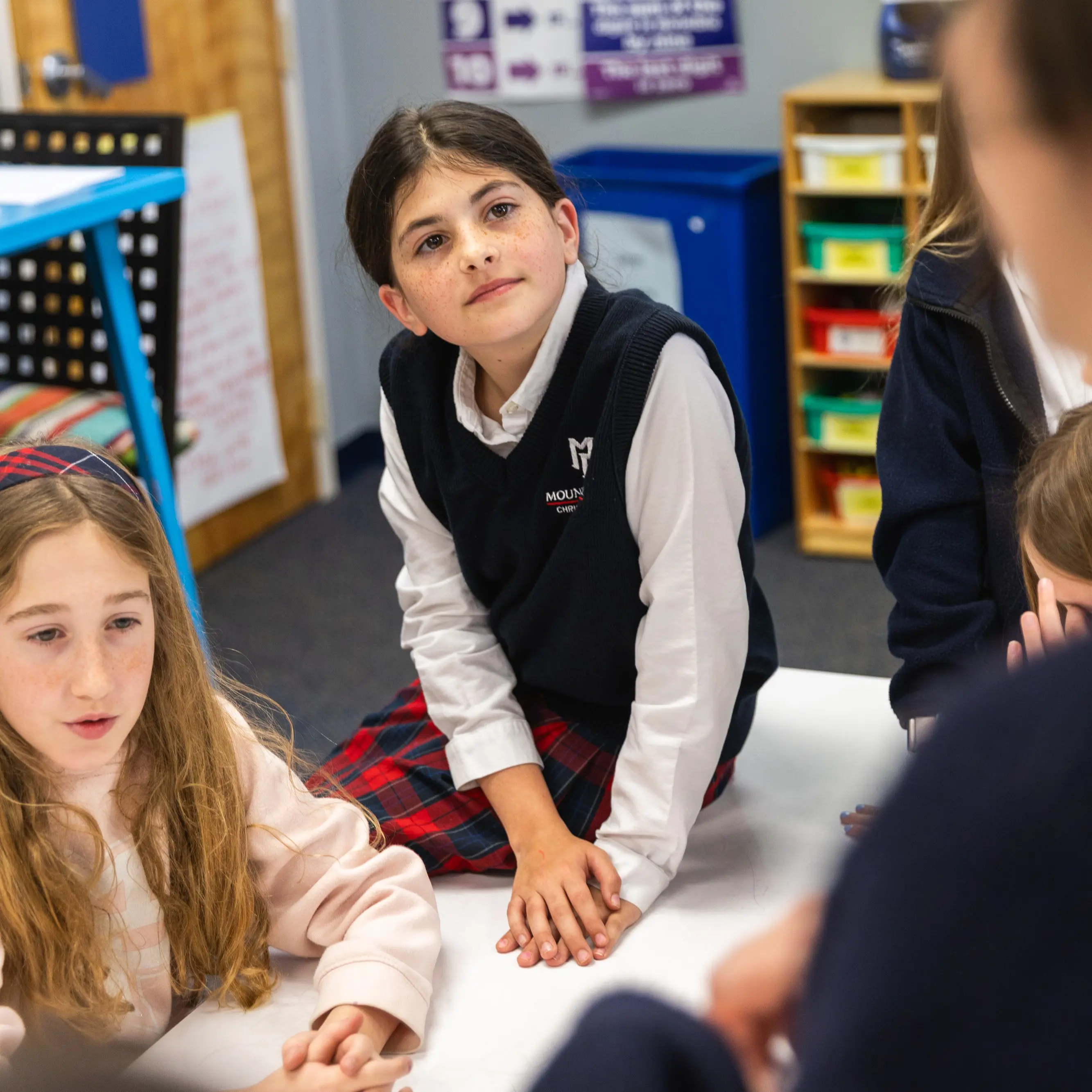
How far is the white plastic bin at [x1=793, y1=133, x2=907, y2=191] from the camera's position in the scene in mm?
2576

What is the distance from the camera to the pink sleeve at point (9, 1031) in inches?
34.4

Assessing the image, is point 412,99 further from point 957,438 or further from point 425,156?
point 957,438

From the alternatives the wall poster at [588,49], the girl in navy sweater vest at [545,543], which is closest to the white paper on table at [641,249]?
the wall poster at [588,49]

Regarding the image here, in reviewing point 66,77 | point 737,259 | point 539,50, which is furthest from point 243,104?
point 737,259

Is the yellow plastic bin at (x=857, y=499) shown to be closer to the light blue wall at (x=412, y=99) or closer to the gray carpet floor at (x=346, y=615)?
the gray carpet floor at (x=346, y=615)

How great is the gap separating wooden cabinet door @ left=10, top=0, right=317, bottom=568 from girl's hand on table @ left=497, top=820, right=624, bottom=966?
1.98 meters

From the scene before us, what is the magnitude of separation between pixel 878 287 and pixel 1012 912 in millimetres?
2580

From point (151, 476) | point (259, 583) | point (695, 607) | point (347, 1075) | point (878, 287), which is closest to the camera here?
point (347, 1075)

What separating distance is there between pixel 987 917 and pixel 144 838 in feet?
2.69

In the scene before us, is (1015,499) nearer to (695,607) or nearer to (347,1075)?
(695,607)

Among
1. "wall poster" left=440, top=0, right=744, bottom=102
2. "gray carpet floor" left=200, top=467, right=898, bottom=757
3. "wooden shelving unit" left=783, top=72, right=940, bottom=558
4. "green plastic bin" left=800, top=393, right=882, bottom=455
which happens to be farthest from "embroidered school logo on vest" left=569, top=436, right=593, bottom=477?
"wall poster" left=440, top=0, right=744, bottom=102

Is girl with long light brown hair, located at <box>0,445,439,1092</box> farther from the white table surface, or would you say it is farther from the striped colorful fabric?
the striped colorful fabric

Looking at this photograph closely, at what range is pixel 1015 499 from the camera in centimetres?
120

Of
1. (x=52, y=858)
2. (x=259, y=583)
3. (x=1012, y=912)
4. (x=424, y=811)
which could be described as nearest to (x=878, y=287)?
(x=259, y=583)
